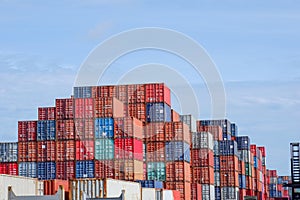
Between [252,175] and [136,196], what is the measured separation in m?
77.0

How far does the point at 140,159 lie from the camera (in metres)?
77.8

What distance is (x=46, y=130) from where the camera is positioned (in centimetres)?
7744

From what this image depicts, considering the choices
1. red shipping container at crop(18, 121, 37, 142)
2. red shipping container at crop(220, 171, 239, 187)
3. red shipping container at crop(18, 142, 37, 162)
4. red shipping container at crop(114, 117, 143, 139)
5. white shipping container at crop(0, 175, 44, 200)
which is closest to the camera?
white shipping container at crop(0, 175, 44, 200)

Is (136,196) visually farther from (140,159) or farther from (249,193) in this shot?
(249,193)

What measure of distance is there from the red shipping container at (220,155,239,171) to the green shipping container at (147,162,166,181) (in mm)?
26072

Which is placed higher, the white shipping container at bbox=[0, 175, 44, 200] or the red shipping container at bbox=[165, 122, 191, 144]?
the red shipping container at bbox=[165, 122, 191, 144]

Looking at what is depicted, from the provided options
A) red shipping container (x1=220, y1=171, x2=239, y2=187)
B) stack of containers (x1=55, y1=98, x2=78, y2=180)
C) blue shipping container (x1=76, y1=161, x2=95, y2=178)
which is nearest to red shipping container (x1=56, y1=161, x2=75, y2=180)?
stack of containers (x1=55, y1=98, x2=78, y2=180)

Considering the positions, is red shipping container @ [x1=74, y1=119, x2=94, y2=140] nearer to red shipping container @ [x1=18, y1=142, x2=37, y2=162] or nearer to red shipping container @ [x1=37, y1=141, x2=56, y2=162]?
red shipping container @ [x1=37, y1=141, x2=56, y2=162]

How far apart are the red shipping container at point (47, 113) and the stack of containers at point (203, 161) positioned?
2551cm

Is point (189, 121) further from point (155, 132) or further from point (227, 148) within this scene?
point (155, 132)

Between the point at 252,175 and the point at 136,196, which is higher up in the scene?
the point at 252,175

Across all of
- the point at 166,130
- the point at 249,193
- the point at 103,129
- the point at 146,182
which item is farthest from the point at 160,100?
the point at 249,193

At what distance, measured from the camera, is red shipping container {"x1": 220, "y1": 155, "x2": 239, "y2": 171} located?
106 meters

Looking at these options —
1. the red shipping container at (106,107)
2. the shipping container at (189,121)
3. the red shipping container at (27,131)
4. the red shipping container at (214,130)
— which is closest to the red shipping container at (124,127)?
the red shipping container at (106,107)
